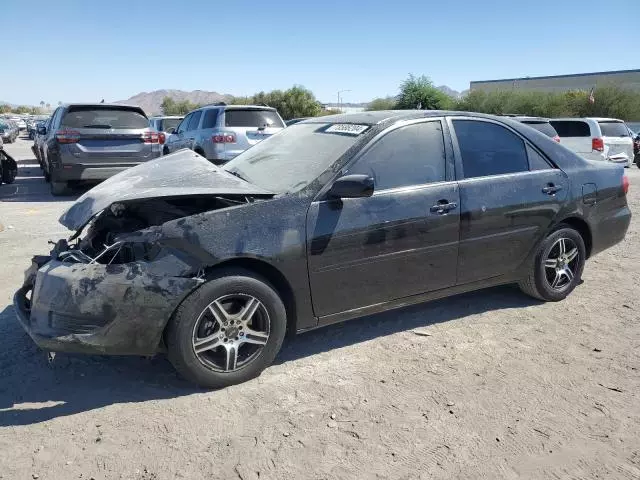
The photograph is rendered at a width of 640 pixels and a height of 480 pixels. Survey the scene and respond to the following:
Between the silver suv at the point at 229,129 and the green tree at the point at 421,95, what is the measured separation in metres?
32.8

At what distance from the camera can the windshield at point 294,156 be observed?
3578mm

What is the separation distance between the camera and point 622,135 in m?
16.0

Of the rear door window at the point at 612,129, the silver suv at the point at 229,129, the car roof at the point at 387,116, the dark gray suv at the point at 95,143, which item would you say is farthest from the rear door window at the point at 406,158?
the rear door window at the point at 612,129

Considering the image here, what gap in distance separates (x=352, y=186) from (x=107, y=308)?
1.65 metres

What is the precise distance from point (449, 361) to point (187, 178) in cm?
224

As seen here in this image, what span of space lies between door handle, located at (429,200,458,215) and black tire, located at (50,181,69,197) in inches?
348

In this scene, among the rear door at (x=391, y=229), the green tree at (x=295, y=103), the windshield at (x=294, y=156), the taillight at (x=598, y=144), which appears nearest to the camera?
the rear door at (x=391, y=229)

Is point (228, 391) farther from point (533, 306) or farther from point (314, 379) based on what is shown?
point (533, 306)

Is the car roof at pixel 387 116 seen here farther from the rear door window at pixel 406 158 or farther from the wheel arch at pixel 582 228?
the wheel arch at pixel 582 228

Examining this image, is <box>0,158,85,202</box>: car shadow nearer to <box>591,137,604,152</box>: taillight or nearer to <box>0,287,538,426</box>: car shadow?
<box>0,287,538,426</box>: car shadow

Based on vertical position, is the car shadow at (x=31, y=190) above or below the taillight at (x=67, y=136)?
below

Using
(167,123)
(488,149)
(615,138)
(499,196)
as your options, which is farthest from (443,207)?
(167,123)

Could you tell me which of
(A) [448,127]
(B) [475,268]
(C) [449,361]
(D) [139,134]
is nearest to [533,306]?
(B) [475,268]

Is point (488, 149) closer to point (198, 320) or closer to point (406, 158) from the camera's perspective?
point (406, 158)
